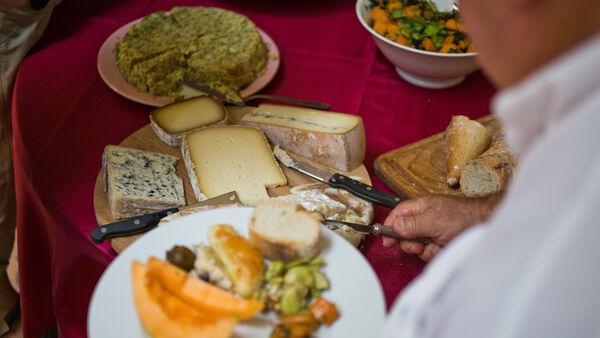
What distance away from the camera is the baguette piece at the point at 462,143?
4.72 ft

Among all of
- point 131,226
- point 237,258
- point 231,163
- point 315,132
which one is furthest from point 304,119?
point 237,258

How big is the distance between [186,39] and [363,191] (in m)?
0.95

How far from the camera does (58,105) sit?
1.65 meters

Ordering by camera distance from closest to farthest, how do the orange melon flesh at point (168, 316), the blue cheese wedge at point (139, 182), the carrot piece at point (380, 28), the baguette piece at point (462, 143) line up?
the orange melon flesh at point (168, 316) → the blue cheese wedge at point (139, 182) → the baguette piece at point (462, 143) → the carrot piece at point (380, 28)

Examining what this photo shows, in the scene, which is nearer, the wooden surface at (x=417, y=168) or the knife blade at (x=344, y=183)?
the knife blade at (x=344, y=183)

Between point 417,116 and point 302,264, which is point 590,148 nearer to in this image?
point 302,264

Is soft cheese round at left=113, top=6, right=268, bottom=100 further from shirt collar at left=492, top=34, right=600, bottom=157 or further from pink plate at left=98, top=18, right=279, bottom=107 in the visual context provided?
shirt collar at left=492, top=34, right=600, bottom=157

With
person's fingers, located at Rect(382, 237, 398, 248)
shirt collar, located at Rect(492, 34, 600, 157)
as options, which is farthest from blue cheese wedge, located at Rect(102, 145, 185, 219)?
shirt collar, located at Rect(492, 34, 600, 157)

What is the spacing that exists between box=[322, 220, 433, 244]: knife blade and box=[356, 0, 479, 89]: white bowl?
0.69 metres

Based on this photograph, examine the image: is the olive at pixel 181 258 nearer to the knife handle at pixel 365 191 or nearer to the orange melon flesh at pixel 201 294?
the orange melon flesh at pixel 201 294

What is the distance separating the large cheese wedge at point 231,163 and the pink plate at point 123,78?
289 millimetres

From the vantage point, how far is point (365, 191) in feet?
4.38

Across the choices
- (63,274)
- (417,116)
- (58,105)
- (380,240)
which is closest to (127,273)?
(63,274)

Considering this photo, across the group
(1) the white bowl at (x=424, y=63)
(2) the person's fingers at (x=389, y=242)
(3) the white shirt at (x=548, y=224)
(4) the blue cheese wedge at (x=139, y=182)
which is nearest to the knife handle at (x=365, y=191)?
(2) the person's fingers at (x=389, y=242)
